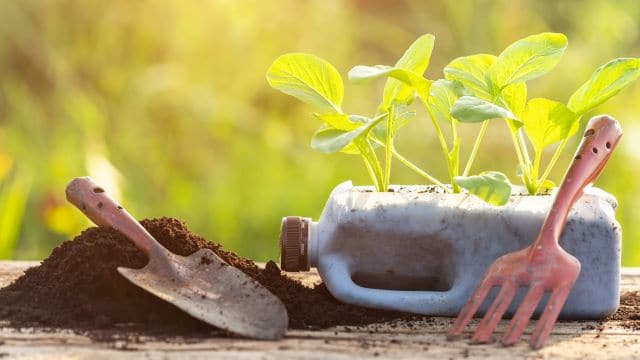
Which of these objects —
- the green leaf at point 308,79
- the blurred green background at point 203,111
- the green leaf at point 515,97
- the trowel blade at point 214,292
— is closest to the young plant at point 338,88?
the green leaf at point 308,79

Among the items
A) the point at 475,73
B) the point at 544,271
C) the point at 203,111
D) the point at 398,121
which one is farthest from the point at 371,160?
the point at 203,111

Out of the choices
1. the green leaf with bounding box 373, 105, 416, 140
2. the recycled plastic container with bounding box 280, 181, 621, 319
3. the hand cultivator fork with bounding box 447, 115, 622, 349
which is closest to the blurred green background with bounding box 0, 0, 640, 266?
the green leaf with bounding box 373, 105, 416, 140

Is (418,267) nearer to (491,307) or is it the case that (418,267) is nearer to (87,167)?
(491,307)

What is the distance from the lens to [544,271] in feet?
3.20

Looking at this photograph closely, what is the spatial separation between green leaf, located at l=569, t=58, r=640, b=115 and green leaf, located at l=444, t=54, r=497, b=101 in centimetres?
11

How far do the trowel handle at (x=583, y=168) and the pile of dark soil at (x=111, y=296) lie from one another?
20 cm

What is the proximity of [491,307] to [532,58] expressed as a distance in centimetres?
32

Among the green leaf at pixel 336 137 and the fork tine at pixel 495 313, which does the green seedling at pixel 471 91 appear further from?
the fork tine at pixel 495 313

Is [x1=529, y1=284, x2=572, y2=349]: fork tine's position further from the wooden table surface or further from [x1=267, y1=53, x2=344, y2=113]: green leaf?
[x1=267, y1=53, x2=344, y2=113]: green leaf

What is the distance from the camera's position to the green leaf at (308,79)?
1.11 m

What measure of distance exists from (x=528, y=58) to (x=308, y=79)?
274 millimetres

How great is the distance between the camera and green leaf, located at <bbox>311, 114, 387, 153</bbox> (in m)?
1.00

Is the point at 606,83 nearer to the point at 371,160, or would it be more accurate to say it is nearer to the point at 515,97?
the point at 515,97

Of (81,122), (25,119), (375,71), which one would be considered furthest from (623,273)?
(25,119)
